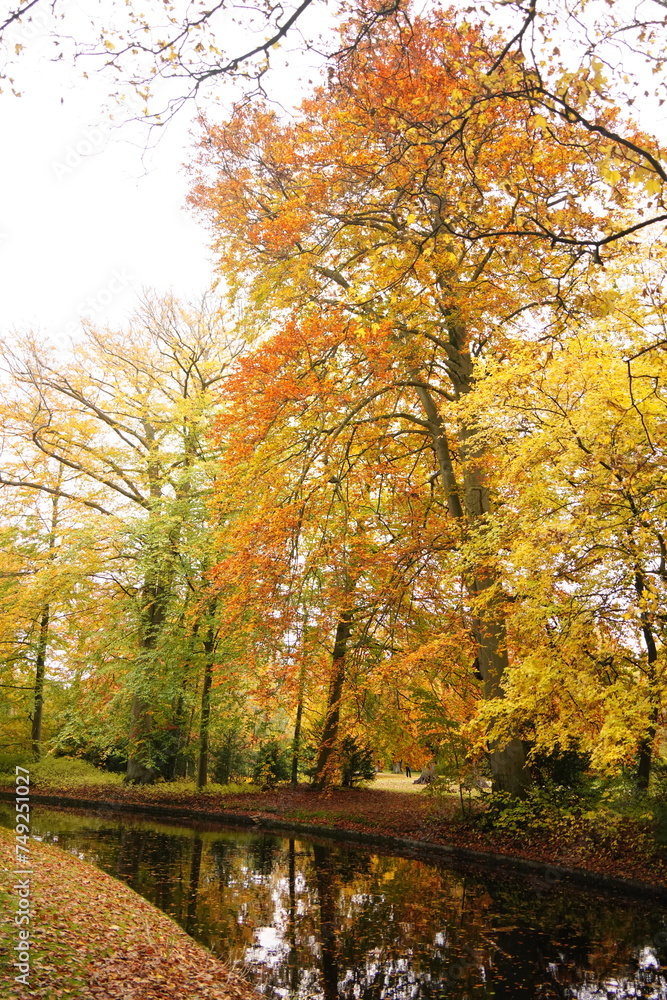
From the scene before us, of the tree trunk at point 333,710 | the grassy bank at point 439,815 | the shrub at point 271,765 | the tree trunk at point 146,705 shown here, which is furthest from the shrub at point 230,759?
the tree trunk at point 333,710

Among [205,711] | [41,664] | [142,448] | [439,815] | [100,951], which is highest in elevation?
[142,448]

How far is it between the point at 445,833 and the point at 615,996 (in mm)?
6810

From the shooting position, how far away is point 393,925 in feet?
24.6

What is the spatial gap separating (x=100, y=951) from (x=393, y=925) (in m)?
3.57

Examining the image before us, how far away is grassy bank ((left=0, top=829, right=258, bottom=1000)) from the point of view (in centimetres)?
432

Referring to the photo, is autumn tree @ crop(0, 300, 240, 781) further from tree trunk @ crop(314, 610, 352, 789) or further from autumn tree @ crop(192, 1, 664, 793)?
autumn tree @ crop(192, 1, 664, 793)

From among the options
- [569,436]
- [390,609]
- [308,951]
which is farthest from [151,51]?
[390,609]

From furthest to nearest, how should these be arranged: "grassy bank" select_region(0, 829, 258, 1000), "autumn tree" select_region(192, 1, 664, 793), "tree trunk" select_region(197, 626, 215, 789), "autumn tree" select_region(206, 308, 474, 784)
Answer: "tree trunk" select_region(197, 626, 215, 789) → "autumn tree" select_region(206, 308, 474, 784) → "autumn tree" select_region(192, 1, 664, 793) → "grassy bank" select_region(0, 829, 258, 1000)

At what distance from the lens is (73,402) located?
21.0 meters

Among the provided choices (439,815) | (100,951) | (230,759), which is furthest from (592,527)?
(230,759)

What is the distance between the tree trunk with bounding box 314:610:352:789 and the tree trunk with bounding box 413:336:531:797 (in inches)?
131

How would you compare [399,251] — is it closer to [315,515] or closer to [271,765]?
[315,515]

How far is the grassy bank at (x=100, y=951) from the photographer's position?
4320mm

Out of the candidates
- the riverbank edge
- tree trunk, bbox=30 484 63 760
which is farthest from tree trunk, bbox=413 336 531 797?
tree trunk, bbox=30 484 63 760
